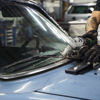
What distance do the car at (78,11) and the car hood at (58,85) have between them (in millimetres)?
12521

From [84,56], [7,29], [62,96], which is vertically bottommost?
[62,96]

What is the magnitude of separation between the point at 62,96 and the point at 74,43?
2.75 ft

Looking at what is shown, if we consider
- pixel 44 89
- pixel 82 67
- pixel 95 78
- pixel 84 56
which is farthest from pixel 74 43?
pixel 44 89

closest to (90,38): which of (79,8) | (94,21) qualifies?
(94,21)

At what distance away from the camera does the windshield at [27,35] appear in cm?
231

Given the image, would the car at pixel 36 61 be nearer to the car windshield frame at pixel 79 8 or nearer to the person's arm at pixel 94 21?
the person's arm at pixel 94 21

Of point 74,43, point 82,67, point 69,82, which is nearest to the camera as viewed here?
point 69,82

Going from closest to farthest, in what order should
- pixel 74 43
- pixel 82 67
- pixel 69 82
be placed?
pixel 69 82
pixel 82 67
pixel 74 43

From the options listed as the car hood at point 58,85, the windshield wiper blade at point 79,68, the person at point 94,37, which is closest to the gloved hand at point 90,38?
the person at point 94,37

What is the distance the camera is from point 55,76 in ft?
6.15

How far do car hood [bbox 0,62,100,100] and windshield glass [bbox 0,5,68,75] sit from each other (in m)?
0.37

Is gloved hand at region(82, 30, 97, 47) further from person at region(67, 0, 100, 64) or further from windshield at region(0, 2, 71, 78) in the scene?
windshield at region(0, 2, 71, 78)

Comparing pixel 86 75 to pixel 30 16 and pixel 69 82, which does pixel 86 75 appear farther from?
pixel 30 16

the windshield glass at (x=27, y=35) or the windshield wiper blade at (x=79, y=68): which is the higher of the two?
the windshield glass at (x=27, y=35)
